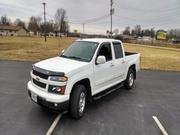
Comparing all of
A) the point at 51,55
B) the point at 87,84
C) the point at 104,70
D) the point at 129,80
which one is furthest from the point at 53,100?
the point at 51,55

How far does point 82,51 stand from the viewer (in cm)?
609

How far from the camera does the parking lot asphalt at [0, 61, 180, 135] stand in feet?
15.1

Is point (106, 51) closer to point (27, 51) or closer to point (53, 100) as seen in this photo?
point (53, 100)

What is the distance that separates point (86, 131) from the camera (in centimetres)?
454

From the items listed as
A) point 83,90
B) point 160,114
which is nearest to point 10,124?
point 83,90

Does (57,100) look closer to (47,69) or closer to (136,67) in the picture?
(47,69)

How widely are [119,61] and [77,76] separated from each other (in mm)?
2482

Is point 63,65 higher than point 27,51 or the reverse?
higher

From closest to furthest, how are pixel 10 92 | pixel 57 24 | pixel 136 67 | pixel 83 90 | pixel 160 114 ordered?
pixel 83 90
pixel 160 114
pixel 10 92
pixel 136 67
pixel 57 24

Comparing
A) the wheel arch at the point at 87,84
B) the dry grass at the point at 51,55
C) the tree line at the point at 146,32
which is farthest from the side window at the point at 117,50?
the tree line at the point at 146,32

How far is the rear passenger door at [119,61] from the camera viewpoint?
6828mm

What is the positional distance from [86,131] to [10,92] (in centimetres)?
374

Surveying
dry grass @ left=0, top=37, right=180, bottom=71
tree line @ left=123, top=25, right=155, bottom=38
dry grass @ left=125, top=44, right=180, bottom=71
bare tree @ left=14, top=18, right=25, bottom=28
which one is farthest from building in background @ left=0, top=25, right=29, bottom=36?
dry grass @ left=125, top=44, right=180, bottom=71

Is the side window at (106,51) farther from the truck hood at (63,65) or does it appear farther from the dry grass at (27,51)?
the dry grass at (27,51)
